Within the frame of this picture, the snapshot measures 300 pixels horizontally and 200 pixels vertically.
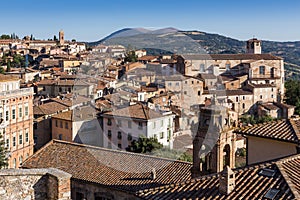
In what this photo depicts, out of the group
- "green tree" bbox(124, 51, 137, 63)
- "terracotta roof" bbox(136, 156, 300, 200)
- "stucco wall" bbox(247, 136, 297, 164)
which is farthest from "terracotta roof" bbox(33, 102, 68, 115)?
"terracotta roof" bbox(136, 156, 300, 200)

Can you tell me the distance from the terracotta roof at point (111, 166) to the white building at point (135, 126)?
7586 mm

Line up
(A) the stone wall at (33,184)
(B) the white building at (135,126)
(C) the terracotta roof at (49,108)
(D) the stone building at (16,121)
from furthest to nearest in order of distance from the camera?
(C) the terracotta roof at (49,108), (D) the stone building at (16,121), (B) the white building at (135,126), (A) the stone wall at (33,184)

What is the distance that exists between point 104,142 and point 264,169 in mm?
23273

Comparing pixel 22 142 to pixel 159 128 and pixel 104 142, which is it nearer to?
pixel 104 142

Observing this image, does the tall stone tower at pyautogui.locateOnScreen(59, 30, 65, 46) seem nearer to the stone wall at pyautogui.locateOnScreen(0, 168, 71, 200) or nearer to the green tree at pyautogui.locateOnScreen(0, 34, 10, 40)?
the green tree at pyautogui.locateOnScreen(0, 34, 10, 40)

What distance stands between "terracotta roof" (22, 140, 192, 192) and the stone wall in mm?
6515

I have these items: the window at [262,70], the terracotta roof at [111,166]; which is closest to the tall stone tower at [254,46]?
the window at [262,70]

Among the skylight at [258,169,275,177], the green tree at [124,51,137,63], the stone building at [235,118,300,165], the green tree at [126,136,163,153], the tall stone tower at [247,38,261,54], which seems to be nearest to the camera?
the skylight at [258,169,275,177]

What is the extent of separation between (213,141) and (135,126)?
15.9 m

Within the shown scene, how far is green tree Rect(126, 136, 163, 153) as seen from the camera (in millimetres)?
27250

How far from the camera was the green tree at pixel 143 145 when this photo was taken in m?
27.2

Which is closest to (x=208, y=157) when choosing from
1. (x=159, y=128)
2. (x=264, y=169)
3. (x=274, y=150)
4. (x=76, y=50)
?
(x=274, y=150)

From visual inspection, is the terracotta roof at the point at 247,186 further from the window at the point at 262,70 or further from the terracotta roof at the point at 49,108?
the window at the point at 262,70

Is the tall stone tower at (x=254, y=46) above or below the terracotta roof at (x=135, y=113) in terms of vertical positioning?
above
